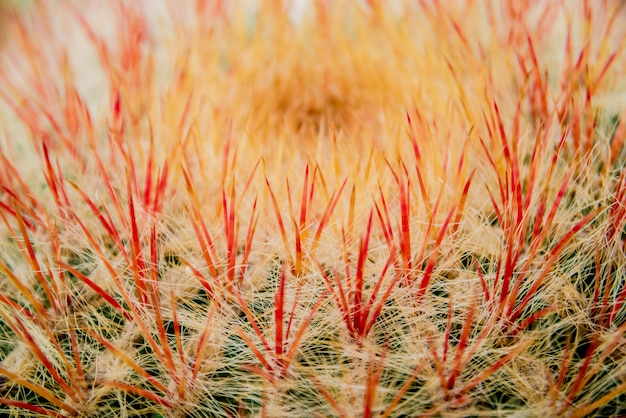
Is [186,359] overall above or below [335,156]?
below

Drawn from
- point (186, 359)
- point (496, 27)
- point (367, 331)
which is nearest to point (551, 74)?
point (496, 27)

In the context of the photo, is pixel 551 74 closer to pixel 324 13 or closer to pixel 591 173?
pixel 591 173

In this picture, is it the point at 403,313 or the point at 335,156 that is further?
the point at 335,156

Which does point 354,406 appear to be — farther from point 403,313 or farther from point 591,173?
point 591,173

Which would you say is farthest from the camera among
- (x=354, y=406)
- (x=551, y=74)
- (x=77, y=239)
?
(x=551, y=74)

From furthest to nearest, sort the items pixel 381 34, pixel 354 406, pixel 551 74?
pixel 381 34 → pixel 551 74 → pixel 354 406

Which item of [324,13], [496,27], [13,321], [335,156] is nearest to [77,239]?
[13,321]

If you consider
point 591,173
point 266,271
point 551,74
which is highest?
point 551,74

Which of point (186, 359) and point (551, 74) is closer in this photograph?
point (186, 359)

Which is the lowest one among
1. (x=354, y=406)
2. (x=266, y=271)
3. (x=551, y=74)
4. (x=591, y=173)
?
(x=354, y=406)
